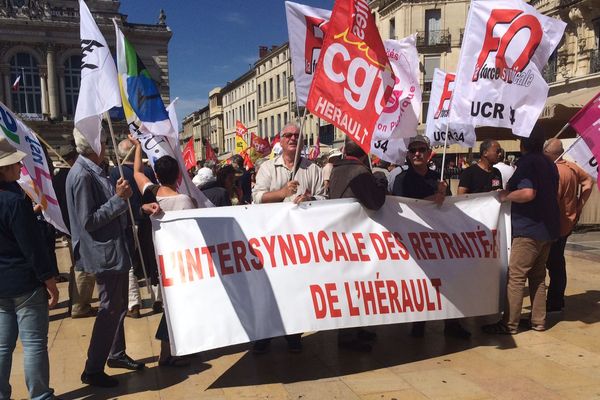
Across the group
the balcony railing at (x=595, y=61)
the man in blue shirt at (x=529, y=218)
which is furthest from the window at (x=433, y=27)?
the man in blue shirt at (x=529, y=218)

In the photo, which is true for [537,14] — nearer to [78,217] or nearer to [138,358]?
[78,217]

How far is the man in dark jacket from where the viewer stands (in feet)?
13.2

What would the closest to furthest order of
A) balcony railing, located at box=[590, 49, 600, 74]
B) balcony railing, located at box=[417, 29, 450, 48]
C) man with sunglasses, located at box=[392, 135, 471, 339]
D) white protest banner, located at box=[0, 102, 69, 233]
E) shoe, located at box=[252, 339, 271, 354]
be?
1. white protest banner, located at box=[0, 102, 69, 233]
2. shoe, located at box=[252, 339, 271, 354]
3. man with sunglasses, located at box=[392, 135, 471, 339]
4. balcony railing, located at box=[590, 49, 600, 74]
5. balcony railing, located at box=[417, 29, 450, 48]

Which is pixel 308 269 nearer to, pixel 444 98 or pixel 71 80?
pixel 444 98

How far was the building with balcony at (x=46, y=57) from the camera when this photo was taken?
154 feet

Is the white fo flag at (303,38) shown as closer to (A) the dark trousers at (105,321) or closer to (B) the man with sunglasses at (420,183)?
(B) the man with sunglasses at (420,183)

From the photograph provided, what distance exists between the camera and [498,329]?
4.72 meters

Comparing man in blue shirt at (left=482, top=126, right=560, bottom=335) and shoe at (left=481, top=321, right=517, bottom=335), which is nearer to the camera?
man in blue shirt at (left=482, top=126, right=560, bottom=335)

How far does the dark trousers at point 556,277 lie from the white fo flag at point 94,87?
15.7ft

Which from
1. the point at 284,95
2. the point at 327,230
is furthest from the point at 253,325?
the point at 284,95

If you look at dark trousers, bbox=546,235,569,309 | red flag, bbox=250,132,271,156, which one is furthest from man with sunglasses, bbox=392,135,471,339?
red flag, bbox=250,132,271,156

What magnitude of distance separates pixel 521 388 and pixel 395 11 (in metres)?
42.0

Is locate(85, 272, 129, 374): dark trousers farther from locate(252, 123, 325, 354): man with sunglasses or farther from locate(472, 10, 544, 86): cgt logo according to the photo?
locate(472, 10, 544, 86): cgt logo

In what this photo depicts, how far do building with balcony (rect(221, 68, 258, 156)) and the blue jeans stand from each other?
2345 inches
